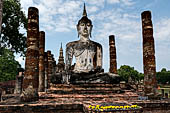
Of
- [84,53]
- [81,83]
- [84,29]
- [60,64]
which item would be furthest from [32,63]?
[60,64]

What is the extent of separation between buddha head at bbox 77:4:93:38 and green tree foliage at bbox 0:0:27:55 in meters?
13.6

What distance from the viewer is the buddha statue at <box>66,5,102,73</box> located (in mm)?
10750

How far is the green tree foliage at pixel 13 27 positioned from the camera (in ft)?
69.8

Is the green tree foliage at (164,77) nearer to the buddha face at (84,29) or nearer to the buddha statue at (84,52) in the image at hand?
the buddha statue at (84,52)

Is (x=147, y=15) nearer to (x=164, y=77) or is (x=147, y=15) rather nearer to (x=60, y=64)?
(x=60, y=64)

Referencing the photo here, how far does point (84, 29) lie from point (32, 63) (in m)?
4.95

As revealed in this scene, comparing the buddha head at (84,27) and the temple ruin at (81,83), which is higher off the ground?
the buddha head at (84,27)

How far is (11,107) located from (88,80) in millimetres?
4669

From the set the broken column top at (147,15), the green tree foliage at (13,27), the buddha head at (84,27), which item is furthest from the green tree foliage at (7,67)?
the broken column top at (147,15)

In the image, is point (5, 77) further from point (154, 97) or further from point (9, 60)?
point (154, 97)

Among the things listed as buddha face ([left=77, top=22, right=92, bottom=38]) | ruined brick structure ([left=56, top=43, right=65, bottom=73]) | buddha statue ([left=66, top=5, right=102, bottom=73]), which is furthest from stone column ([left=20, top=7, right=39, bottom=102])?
ruined brick structure ([left=56, top=43, right=65, bottom=73])

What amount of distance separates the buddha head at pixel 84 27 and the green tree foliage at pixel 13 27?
44.8ft

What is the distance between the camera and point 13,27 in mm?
22156

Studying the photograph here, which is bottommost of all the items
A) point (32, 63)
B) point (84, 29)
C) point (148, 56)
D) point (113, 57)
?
point (32, 63)
